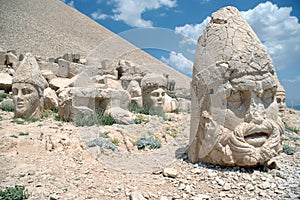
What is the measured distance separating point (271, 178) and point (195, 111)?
54.1 inches

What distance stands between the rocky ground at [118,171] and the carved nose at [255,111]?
2.32 feet

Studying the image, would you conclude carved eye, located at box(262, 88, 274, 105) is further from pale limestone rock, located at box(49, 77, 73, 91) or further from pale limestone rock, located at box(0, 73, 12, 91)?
pale limestone rock, located at box(0, 73, 12, 91)

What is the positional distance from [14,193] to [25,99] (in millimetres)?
4344

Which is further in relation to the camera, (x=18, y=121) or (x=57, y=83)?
(x=57, y=83)

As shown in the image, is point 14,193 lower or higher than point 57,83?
lower

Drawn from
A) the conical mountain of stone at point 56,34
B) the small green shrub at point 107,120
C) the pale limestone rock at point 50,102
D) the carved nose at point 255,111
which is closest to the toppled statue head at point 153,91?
the small green shrub at point 107,120

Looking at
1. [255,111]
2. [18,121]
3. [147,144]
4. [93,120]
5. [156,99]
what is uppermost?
[156,99]

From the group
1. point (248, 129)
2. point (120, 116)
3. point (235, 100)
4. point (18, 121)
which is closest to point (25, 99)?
point (18, 121)

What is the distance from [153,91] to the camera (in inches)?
329

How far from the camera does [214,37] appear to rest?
3.82 metres

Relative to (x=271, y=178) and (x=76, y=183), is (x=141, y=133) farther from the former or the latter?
(x=271, y=178)

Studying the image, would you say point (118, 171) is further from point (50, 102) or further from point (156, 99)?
point (50, 102)

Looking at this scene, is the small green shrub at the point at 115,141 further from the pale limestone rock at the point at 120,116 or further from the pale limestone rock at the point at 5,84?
the pale limestone rock at the point at 5,84

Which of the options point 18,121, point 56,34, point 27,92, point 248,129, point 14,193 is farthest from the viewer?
point 56,34
